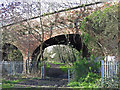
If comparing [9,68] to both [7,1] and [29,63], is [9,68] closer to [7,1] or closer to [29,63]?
[29,63]

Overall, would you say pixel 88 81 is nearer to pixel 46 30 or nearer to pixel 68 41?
pixel 46 30

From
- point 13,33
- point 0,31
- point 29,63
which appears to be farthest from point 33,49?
point 0,31

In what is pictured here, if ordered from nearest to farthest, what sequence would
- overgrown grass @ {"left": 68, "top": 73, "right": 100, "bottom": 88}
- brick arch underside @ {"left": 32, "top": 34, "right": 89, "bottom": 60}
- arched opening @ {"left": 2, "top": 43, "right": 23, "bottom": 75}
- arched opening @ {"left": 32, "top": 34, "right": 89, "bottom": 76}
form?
overgrown grass @ {"left": 68, "top": 73, "right": 100, "bottom": 88}
brick arch underside @ {"left": 32, "top": 34, "right": 89, "bottom": 60}
arched opening @ {"left": 32, "top": 34, "right": 89, "bottom": 76}
arched opening @ {"left": 2, "top": 43, "right": 23, "bottom": 75}

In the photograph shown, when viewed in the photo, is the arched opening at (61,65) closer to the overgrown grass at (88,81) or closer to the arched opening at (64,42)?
the arched opening at (64,42)

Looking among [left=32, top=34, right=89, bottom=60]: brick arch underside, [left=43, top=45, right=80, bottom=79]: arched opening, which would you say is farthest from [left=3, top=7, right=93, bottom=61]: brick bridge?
[left=43, top=45, right=80, bottom=79]: arched opening

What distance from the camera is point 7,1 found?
965cm

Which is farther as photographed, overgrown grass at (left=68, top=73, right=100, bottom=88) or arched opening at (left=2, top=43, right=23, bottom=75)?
arched opening at (left=2, top=43, right=23, bottom=75)

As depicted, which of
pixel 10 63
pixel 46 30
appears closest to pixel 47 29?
pixel 46 30

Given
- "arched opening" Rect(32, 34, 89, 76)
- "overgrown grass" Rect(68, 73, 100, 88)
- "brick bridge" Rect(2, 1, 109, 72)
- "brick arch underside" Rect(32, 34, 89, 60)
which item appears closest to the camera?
"overgrown grass" Rect(68, 73, 100, 88)

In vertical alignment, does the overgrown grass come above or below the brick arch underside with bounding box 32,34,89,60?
below

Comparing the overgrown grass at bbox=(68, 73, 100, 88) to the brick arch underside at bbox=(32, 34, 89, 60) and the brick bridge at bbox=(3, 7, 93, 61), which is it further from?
the brick arch underside at bbox=(32, 34, 89, 60)

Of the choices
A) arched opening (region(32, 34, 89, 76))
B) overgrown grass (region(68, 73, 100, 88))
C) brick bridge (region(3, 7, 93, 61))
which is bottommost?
overgrown grass (region(68, 73, 100, 88))

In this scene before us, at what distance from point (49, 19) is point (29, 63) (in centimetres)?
389

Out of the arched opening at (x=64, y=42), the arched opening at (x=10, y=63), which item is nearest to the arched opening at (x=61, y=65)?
the arched opening at (x=64, y=42)
